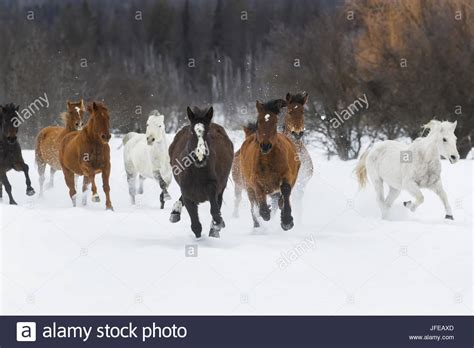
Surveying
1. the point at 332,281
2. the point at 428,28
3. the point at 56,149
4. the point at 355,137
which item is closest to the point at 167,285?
the point at 332,281

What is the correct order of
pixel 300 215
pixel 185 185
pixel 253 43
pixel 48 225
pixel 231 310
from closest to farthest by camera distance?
1. pixel 231 310
2. pixel 185 185
3. pixel 48 225
4. pixel 300 215
5. pixel 253 43

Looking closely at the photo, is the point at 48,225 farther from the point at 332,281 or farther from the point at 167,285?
the point at 332,281

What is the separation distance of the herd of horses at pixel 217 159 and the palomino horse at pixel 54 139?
0.05ft

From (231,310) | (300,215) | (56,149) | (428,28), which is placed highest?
(428,28)

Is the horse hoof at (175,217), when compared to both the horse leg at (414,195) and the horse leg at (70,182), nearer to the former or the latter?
the horse leg at (70,182)

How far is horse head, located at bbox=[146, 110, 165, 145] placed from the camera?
39.6 ft

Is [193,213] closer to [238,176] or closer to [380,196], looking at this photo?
[238,176]

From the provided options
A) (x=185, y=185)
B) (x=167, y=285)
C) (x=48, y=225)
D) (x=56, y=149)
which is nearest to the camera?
(x=167, y=285)

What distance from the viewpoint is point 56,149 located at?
13156mm

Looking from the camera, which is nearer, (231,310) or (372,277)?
(231,310)

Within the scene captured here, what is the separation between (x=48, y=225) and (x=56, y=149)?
4241mm

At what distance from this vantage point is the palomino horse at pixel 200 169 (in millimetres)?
8039

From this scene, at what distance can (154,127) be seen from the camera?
A: 40.0 ft

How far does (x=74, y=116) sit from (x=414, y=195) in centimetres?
512
